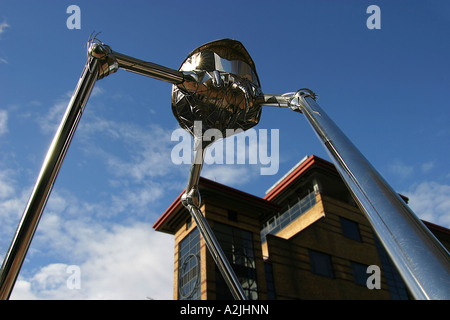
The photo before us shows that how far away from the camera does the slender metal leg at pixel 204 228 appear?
233cm

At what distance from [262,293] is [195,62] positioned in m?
11.9

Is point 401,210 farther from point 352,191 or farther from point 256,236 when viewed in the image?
point 256,236

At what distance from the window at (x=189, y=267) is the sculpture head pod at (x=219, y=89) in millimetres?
10825

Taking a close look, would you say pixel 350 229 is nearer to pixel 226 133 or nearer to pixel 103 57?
pixel 226 133

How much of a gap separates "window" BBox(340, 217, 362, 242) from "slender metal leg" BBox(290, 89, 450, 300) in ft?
52.7

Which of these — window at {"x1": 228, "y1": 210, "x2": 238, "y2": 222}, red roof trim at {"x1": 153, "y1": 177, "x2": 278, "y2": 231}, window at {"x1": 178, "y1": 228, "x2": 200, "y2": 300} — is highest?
red roof trim at {"x1": 153, "y1": 177, "x2": 278, "y2": 231}

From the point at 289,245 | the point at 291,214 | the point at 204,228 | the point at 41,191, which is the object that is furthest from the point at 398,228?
the point at 291,214

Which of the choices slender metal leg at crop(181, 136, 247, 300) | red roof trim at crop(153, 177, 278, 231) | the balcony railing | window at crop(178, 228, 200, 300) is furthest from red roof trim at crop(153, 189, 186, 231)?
slender metal leg at crop(181, 136, 247, 300)

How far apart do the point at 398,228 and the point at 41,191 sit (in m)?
0.90

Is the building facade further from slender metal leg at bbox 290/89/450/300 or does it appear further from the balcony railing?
slender metal leg at bbox 290/89/450/300

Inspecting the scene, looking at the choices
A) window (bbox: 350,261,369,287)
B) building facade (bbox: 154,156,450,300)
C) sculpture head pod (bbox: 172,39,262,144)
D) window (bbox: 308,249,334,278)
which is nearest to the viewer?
sculpture head pod (bbox: 172,39,262,144)

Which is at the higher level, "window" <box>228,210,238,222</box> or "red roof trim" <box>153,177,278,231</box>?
"red roof trim" <box>153,177,278,231</box>

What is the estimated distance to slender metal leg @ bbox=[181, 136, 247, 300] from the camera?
7.64ft

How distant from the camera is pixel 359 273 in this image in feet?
50.4
